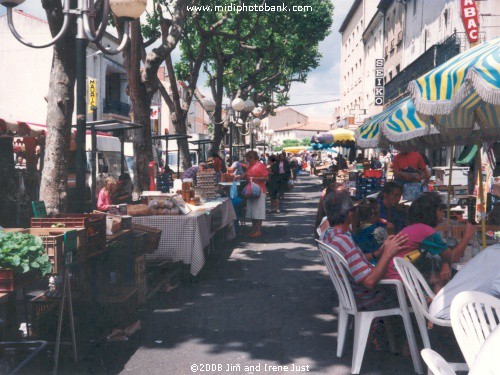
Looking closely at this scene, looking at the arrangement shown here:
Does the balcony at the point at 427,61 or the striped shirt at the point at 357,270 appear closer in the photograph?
the striped shirt at the point at 357,270

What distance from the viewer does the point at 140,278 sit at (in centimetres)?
651

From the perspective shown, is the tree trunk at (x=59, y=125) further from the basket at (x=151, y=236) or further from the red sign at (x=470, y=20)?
the red sign at (x=470, y=20)

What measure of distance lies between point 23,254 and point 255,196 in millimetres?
8583

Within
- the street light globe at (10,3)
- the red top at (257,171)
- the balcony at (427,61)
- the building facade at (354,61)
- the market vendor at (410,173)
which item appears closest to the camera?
the street light globe at (10,3)

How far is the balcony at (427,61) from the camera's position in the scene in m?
18.7

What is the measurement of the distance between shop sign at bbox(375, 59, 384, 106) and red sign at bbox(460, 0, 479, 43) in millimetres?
17504

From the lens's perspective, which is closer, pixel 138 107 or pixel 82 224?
pixel 82 224

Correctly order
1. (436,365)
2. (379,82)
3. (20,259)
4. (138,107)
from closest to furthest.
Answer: (436,365)
(20,259)
(138,107)
(379,82)

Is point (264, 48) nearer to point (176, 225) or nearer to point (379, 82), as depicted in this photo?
point (176, 225)

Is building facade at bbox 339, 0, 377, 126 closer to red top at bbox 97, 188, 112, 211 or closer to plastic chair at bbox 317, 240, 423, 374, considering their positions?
red top at bbox 97, 188, 112, 211

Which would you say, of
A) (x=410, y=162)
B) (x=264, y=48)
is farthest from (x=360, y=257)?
(x=264, y=48)

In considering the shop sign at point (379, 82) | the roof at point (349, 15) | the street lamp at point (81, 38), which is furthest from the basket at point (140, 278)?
the roof at point (349, 15)

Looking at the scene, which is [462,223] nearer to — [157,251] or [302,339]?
[302,339]

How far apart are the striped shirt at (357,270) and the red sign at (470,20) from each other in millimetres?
11443
